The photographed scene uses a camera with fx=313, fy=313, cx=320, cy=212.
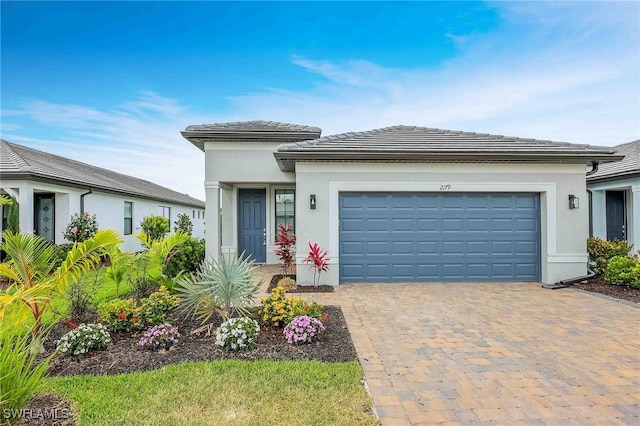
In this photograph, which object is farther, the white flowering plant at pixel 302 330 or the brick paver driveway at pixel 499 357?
the white flowering plant at pixel 302 330

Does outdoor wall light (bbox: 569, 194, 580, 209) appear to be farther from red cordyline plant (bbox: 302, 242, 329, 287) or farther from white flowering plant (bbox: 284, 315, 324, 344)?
white flowering plant (bbox: 284, 315, 324, 344)

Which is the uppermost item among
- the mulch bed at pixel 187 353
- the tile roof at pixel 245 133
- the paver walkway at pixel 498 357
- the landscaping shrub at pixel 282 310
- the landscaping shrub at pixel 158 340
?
the tile roof at pixel 245 133

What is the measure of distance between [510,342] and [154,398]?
4.37m

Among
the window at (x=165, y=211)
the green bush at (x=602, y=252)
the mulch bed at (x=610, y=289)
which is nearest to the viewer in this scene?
the mulch bed at (x=610, y=289)

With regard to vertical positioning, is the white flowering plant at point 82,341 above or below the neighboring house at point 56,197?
below

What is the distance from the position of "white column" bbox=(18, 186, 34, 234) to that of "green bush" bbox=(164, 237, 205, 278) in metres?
5.18

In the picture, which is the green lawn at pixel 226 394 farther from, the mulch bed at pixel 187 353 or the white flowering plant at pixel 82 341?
the white flowering plant at pixel 82 341

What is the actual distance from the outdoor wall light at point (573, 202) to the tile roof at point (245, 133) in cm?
731

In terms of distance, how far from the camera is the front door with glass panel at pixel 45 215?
1177 cm

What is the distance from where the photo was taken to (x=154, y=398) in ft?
9.52

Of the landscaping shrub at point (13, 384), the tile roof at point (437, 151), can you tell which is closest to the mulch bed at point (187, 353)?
the landscaping shrub at point (13, 384)

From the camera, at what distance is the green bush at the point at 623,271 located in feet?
23.0

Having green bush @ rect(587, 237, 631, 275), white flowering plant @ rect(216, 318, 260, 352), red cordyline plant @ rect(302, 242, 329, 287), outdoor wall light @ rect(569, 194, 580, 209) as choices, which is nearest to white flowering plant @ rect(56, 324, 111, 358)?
white flowering plant @ rect(216, 318, 260, 352)

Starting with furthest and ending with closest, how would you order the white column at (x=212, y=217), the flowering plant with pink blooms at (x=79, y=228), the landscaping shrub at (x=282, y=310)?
the flowering plant with pink blooms at (x=79, y=228), the white column at (x=212, y=217), the landscaping shrub at (x=282, y=310)
